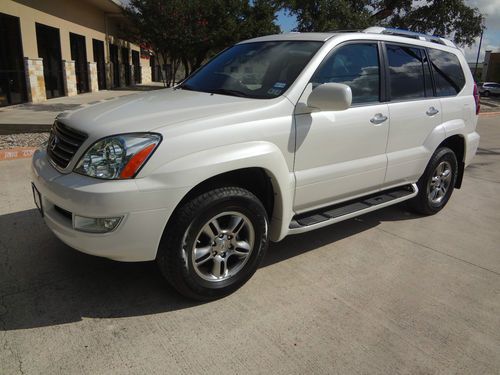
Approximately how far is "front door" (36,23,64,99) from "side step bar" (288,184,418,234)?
571 inches

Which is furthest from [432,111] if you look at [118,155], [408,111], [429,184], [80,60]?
[80,60]

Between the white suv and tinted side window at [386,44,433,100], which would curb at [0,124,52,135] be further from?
tinted side window at [386,44,433,100]

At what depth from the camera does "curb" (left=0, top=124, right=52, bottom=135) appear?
7.91 meters

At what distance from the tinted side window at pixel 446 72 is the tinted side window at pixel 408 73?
0.18 meters

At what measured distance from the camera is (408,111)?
158 inches

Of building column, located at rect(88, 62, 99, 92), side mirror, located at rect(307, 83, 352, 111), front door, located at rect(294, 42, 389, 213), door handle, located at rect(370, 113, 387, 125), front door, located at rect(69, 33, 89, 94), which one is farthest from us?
building column, located at rect(88, 62, 99, 92)

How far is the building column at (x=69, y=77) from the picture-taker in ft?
54.8

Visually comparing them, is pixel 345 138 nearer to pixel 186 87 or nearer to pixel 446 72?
pixel 186 87

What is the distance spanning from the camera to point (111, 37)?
75.1 ft

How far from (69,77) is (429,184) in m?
16.1

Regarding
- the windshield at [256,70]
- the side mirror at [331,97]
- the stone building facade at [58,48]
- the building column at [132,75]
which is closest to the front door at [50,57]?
the stone building facade at [58,48]

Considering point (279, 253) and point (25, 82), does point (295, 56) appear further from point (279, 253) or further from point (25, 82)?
point (25, 82)

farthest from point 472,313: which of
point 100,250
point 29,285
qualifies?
point 29,285

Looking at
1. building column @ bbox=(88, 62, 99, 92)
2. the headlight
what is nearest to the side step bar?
the headlight
